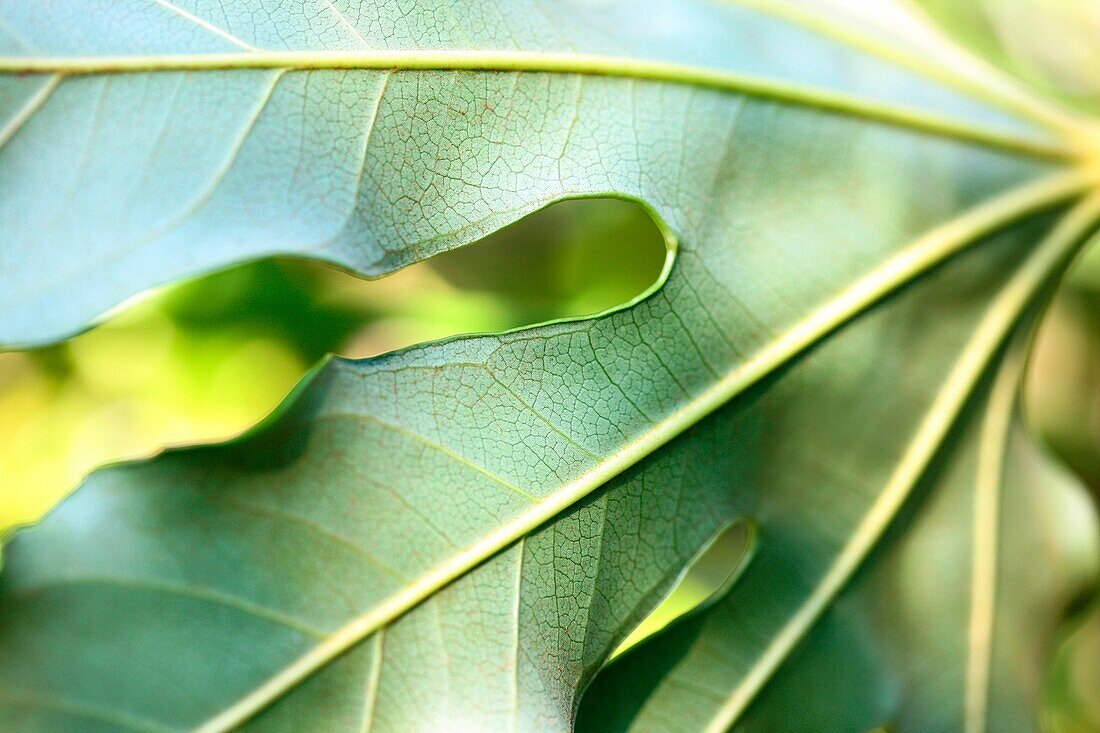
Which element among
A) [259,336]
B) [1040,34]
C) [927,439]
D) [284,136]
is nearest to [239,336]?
[259,336]

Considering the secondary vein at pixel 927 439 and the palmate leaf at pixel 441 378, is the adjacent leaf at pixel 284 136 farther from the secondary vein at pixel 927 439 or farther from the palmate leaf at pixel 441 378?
the secondary vein at pixel 927 439

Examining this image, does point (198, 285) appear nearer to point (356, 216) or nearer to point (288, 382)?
point (288, 382)

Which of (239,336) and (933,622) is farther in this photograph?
(239,336)

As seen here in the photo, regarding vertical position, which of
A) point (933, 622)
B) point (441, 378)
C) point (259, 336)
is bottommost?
point (933, 622)

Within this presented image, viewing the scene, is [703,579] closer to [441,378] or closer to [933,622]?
[933,622]

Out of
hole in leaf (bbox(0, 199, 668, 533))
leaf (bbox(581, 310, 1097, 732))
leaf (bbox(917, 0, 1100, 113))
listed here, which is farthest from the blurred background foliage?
leaf (bbox(917, 0, 1100, 113))

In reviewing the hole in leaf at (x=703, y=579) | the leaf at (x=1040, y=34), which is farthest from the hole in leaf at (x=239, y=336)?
the leaf at (x=1040, y=34)
